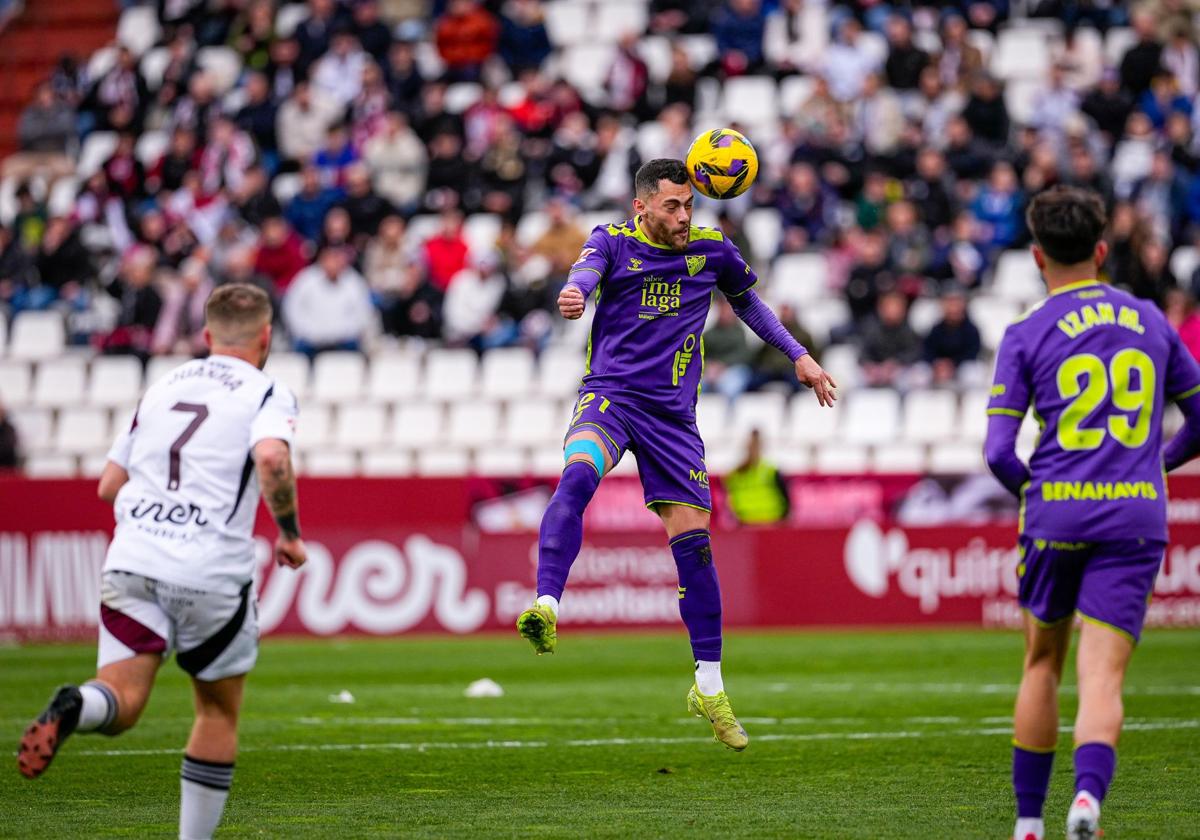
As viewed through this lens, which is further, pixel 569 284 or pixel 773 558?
pixel 773 558

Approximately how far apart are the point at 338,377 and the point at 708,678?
13.3 metres

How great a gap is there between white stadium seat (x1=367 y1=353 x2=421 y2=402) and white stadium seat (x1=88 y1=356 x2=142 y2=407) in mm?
2851

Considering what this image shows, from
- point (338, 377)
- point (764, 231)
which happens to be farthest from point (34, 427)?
point (764, 231)

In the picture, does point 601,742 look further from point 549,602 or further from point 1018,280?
point 1018,280

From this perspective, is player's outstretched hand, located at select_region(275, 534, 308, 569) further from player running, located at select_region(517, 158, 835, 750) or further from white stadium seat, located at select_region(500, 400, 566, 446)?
white stadium seat, located at select_region(500, 400, 566, 446)

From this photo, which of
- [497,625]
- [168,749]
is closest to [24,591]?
[497,625]

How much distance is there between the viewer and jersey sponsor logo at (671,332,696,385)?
9.15 m

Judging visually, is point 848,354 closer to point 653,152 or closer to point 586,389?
point 653,152

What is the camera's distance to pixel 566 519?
A: 8.73m

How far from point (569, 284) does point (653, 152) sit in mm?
14240

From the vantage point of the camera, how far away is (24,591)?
59.3 feet

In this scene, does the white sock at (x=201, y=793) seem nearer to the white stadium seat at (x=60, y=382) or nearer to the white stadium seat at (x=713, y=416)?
the white stadium seat at (x=713, y=416)

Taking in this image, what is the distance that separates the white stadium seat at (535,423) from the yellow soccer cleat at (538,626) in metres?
12.5

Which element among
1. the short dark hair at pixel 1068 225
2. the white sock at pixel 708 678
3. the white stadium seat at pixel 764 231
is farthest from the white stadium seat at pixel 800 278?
the short dark hair at pixel 1068 225
